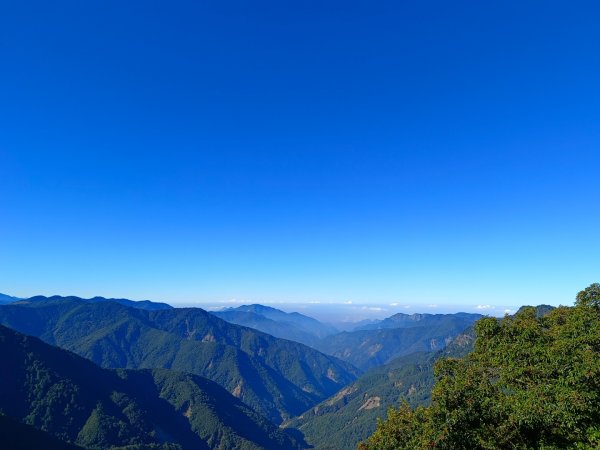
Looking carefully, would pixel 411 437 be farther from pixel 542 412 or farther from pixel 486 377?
pixel 542 412

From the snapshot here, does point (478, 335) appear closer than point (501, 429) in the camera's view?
No

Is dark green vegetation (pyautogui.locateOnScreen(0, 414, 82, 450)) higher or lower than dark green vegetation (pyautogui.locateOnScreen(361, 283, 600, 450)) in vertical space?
lower

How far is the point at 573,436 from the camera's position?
1342 inches

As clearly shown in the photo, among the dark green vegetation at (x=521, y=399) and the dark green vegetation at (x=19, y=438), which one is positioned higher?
the dark green vegetation at (x=521, y=399)

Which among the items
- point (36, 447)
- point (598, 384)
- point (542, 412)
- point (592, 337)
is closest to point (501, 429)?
point (542, 412)

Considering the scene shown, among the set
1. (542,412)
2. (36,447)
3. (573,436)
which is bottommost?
(36,447)

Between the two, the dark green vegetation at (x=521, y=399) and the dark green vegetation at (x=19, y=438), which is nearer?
the dark green vegetation at (x=521, y=399)

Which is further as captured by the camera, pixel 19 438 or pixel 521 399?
pixel 19 438

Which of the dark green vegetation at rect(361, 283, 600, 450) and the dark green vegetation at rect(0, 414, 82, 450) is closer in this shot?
the dark green vegetation at rect(361, 283, 600, 450)

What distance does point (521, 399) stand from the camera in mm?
35812

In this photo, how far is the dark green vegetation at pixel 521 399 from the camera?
1304 inches

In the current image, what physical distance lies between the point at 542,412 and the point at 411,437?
1761cm

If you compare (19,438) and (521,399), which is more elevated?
(521,399)

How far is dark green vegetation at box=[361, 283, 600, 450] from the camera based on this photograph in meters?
33.1
